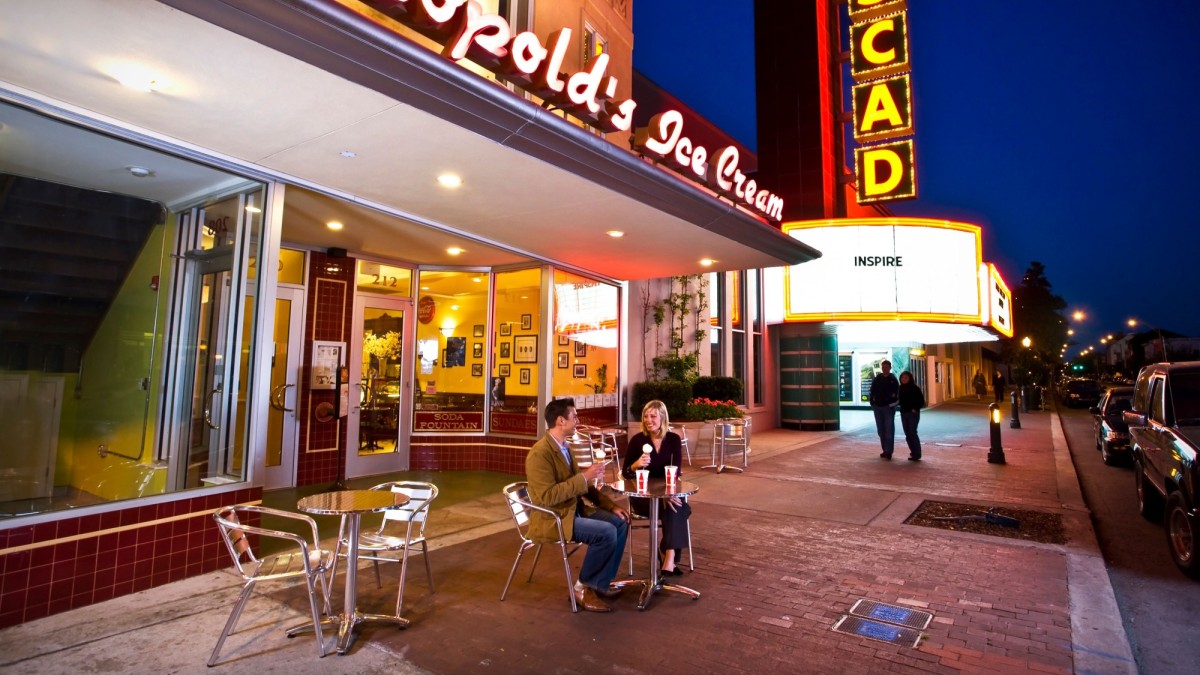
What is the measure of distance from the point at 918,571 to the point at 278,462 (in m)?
7.49

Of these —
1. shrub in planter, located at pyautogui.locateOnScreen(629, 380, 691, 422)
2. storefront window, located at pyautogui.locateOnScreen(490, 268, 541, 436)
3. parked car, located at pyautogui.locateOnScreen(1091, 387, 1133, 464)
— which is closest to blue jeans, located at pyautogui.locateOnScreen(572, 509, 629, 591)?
storefront window, located at pyautogui.locateOnScreen(490, 268, 541, 436)

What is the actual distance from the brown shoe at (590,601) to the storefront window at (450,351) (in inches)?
223

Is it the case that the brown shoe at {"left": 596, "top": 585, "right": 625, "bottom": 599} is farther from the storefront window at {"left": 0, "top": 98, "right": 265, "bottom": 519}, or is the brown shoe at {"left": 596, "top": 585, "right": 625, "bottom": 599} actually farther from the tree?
the tree

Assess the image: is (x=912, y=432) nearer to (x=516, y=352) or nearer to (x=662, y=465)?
(x=516, y=352)

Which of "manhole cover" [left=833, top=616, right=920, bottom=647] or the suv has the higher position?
the suv

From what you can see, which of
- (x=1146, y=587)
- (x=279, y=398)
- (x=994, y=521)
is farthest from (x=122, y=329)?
(x=1146, y=587)

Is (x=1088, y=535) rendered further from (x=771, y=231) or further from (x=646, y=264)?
(x=646, y=264)

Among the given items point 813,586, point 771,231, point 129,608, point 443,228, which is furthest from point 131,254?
point 771,231

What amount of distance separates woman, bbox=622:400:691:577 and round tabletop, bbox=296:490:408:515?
183cm

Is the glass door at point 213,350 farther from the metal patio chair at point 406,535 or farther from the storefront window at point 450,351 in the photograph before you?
the storefront window at point 450,351

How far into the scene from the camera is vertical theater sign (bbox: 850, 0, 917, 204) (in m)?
14.8

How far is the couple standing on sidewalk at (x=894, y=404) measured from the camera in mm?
11188

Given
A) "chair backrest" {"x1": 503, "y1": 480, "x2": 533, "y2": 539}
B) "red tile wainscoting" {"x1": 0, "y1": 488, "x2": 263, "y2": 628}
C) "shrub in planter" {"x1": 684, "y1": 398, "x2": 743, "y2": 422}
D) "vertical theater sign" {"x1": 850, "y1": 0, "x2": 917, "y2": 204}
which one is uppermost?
"vertical theater sign" {"x1": 850, "y1": 0, "x2": 917, "y2": 204}

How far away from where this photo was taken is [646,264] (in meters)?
9.87
